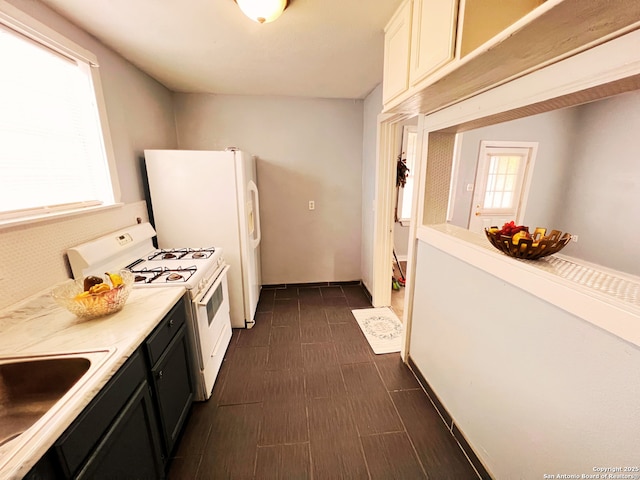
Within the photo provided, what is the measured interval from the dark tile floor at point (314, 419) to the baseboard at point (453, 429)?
0.03m

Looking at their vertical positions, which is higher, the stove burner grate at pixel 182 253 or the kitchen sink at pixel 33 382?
the stove burner grate at pixel 182 253

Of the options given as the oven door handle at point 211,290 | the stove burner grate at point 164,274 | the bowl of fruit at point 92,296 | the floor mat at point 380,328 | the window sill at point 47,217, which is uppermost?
the window sill at point 47,217

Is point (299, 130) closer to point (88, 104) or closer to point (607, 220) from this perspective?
point (88, 104)

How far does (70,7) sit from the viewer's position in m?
1.38

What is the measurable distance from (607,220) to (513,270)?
3.55m

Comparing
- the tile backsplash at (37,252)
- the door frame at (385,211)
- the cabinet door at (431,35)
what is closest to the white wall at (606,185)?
the door frame at (385,211)

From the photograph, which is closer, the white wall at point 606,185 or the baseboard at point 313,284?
the white wall at point 606,185

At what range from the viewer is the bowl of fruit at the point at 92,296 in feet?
3.67

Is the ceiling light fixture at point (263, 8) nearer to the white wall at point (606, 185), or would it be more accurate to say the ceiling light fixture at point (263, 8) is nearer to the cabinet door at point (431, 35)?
the cabinet door at point (431, 35)

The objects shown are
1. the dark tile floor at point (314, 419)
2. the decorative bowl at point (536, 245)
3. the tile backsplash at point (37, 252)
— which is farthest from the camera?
the dark tile floor at point (314, 419)

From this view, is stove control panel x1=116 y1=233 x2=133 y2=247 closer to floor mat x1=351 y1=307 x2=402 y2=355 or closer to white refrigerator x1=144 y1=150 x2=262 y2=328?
white refrigerator x1=144 y1=150 x2=262 y2=328

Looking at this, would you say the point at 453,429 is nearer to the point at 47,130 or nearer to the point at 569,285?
the point at 569,285

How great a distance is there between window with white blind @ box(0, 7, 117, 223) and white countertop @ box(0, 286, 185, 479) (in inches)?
19.0

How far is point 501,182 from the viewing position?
145 inches
